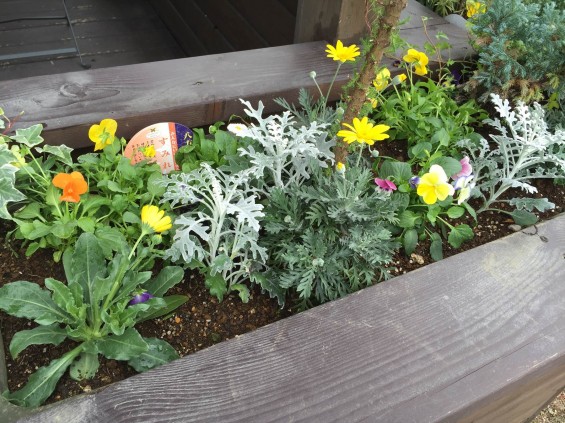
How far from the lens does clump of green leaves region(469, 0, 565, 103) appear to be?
1.59 meters

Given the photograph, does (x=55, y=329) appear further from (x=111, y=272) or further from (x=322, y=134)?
(x=322, y=134)

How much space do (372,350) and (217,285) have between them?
38cm

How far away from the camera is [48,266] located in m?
1.27

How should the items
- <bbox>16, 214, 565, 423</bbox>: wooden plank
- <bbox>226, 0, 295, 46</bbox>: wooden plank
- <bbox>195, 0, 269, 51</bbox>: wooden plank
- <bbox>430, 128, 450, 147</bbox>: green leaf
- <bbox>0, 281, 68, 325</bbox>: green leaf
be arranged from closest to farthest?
<bbox>16, 214, 565, 423</bbox>: wooden plank
<bbox>0, 281, 68, 325</bbox>: green leaf
<bbox>430, 128, 450, 147</bbox>: green leaf
<bbox>226, 0, 295, 46</bbox>: wooden plank
<bbox>195, 0, 269, 51</bbox>: wooden plank

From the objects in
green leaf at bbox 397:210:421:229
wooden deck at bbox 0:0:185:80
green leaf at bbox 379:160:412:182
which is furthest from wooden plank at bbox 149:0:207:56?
green leaf at bbox 397:210:421:229

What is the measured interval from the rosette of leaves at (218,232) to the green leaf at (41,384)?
304mm

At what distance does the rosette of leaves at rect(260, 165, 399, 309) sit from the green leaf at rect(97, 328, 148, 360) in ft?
1.02

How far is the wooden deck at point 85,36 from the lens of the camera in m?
3.05

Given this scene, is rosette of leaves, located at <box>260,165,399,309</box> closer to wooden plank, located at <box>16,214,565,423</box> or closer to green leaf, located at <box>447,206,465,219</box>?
wooden plank, located at <box>16,214,565,423</box>

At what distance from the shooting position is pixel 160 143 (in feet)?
4.78

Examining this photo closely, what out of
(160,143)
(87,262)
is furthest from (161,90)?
(87,262)

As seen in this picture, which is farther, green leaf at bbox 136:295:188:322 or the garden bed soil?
green leaf at bbox 136:295:188:322

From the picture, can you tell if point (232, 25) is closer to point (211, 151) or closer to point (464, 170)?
point (211, 151)

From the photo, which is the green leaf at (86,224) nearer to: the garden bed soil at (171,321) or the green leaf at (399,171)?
the garden bed soil at (171,321)
